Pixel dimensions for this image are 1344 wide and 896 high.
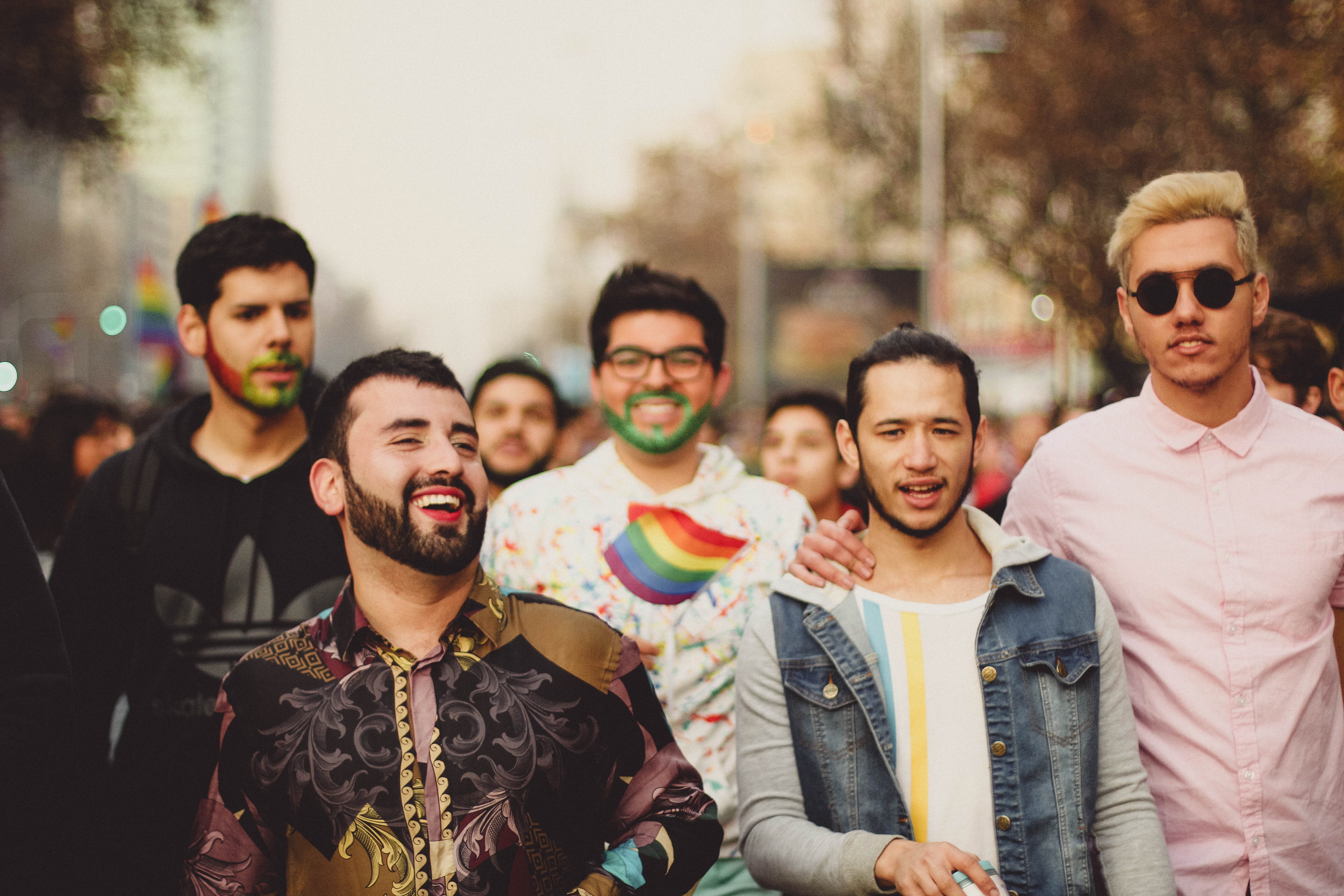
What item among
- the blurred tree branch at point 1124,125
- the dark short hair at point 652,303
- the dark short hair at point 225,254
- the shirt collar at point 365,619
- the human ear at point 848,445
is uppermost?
the blurred tree branch at point 1124,125

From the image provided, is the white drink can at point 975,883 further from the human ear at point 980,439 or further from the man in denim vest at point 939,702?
the human ear at point 980,439

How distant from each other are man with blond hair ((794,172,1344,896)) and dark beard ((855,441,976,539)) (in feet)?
0.39

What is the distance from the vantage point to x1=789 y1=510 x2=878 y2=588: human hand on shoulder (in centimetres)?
326

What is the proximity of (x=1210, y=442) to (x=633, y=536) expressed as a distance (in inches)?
67.7

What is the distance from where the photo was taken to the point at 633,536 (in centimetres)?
404

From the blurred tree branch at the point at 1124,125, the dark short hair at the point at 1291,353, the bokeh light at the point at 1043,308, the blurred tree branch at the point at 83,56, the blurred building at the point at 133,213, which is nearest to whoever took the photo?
the dark short hair at the point at 1291,353

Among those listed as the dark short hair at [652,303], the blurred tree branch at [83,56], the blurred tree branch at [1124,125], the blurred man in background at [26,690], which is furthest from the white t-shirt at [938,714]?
the blurred tree branch at [83,56]

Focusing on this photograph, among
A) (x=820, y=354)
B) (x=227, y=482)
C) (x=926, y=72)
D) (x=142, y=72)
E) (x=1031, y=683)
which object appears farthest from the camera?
(x=926, y=72)

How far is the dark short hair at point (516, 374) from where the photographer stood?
6.59m

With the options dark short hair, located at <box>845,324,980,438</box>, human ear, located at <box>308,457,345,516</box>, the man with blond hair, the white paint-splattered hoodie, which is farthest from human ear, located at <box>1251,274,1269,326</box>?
human ear, located at <box>308,457,345,516</box>

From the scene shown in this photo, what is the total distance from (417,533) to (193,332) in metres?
1.64

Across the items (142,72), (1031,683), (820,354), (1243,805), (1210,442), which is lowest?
(1243,805)

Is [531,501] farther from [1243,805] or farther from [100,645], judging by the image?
[1243,805]

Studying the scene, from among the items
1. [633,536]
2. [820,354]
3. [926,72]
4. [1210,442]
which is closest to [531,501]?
[633,536]
